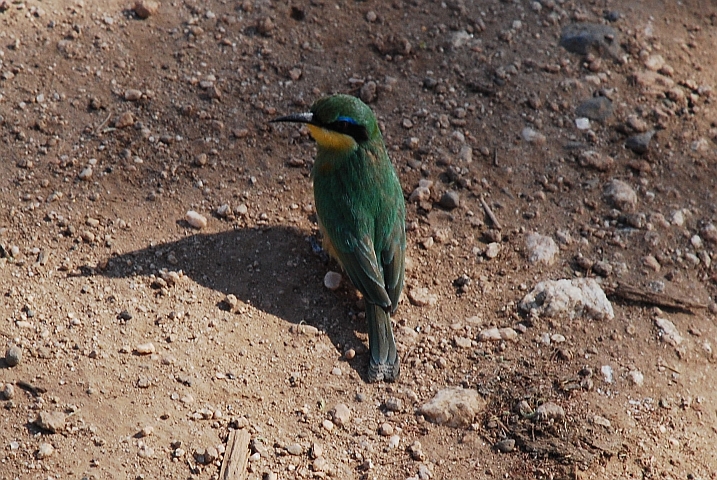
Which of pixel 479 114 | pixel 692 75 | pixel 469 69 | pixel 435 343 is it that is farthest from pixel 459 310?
pixel 692 75

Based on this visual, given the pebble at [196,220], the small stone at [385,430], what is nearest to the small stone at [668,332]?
the small stone at [385,430]

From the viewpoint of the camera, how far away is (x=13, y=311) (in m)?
4.40

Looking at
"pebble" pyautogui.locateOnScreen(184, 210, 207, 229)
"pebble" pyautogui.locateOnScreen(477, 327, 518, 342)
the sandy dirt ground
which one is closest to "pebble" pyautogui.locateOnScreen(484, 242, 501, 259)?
the sandy dirt ground

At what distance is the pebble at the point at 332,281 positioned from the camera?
4.97 m

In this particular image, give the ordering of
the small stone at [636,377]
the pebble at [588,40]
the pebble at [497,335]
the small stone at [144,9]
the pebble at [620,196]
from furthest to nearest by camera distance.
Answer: the pebble at [588,40] < the small stone at [144,9] < the pebble at [620,196] < the pebble at [497,335] < the small stone at [636,377]

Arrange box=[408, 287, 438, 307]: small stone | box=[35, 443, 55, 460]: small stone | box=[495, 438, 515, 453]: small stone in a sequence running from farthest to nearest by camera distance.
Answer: box=[408, 287, 438, 307]: small stone
box=[495, 438, 515, 453]: small stone
box=[35, 443, 55, 460]: small stone

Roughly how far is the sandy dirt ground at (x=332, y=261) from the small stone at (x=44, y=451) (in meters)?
0.02

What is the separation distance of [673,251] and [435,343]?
1.69 metres

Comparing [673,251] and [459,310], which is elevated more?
[673,251]

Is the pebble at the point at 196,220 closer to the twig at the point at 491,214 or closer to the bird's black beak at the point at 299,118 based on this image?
the bird's black beak at the point at 299,118

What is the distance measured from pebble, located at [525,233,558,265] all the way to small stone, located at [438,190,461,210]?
477 millimetres

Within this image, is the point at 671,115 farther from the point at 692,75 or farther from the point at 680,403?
the point at 680,403

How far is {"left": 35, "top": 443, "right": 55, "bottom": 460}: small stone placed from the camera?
375cm

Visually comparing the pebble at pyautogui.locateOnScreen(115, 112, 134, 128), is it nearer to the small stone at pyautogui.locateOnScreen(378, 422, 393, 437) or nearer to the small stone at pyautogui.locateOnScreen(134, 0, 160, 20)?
the small stone at pyautogui.locateOnScreen(134, 0, 160, 20)
